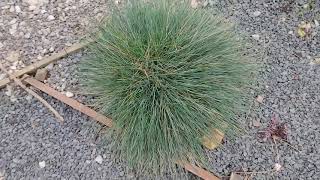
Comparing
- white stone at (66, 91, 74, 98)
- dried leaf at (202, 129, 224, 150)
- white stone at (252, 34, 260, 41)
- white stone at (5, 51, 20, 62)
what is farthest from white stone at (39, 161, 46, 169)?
white stone at (252, 34, 260, 41)

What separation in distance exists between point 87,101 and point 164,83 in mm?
424

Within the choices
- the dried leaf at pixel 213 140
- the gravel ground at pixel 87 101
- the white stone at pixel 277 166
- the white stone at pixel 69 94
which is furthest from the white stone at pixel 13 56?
the white stone at pixel 277 166

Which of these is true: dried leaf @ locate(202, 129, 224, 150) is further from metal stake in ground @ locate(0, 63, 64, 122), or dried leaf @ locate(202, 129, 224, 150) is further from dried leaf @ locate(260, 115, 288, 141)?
metal stake in ground @ locate(0, 63, 64, 122)

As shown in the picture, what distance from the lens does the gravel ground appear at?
211cm

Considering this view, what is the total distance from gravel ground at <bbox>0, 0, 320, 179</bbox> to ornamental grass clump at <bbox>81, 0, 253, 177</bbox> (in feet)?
0.43

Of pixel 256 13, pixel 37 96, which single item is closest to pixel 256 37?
pixel 256 13

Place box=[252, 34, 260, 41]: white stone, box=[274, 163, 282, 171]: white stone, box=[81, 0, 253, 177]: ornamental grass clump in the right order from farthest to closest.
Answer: box=[252, 34, 260, 41]: white stone → box=[274, 163, 282, 171]: white stone → box=[81, 0, 253, 177]: ornamental grass clump

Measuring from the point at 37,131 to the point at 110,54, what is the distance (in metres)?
0.52

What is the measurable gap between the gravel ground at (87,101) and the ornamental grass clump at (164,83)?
0.43 ft

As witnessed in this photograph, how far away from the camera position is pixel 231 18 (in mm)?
2428

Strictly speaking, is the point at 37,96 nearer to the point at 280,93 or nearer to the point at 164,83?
the point at 164,83

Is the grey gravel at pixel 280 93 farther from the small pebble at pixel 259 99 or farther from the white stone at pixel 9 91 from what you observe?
the white stone at pixel 9 91

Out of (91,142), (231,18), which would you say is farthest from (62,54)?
(231,18)

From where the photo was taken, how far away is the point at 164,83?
79.7 inches
